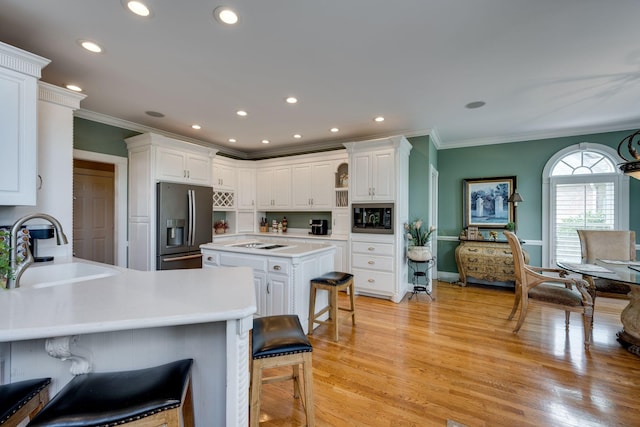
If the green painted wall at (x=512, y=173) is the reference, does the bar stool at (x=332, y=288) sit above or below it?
below

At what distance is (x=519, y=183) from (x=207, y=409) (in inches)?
220

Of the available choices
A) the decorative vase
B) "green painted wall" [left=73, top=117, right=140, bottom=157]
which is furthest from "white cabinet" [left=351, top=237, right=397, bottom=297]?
"green painted wall" [left=73, top=117, right=140, bottom=157]

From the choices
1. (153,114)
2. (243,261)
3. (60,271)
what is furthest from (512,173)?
(60,271)

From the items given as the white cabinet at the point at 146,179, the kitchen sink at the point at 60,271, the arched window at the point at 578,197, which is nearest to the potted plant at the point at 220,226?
the white cabinet at the point at 146,179

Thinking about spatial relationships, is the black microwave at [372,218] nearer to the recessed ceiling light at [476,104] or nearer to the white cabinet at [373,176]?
the white cabinet at [373,176]

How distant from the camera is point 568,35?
6.68ft

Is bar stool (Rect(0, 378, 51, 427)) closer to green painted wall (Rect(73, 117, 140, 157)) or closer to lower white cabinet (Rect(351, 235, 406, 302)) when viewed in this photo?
green painted wall (Rect(73, 117, 140, 157))

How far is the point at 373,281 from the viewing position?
4191 millimetres

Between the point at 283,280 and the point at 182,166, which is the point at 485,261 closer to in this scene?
the point at 283,280

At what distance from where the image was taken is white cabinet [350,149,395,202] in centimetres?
411

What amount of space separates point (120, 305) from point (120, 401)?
0.36m

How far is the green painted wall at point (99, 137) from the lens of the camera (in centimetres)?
353

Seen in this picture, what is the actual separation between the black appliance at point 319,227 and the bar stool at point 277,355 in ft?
11.1

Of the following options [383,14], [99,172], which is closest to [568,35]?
[383,14]
